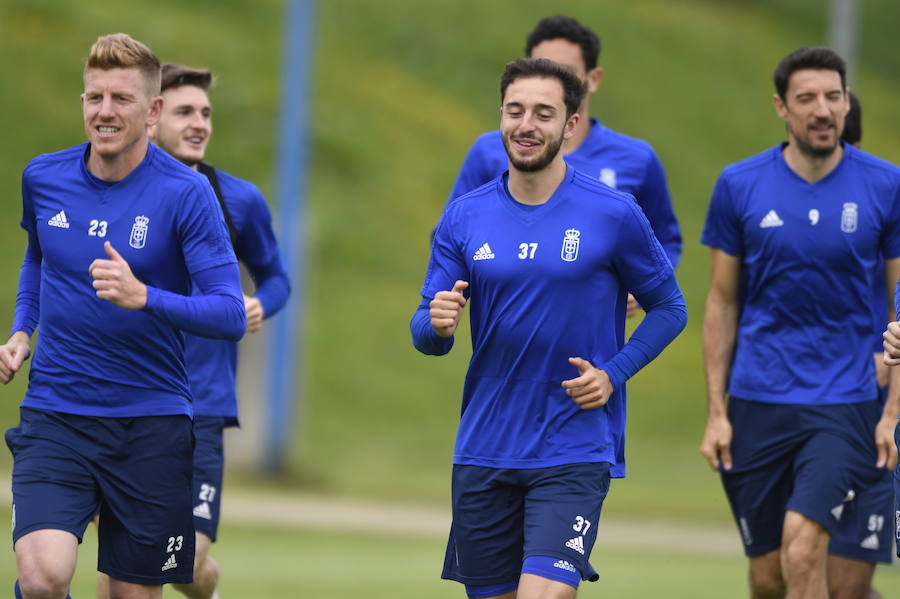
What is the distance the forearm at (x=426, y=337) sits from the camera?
615cm

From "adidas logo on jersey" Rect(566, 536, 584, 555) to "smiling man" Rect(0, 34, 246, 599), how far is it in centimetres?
154

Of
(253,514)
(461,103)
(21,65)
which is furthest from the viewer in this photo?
(461,103)

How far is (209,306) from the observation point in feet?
20.0

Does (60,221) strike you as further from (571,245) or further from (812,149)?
(812,149)

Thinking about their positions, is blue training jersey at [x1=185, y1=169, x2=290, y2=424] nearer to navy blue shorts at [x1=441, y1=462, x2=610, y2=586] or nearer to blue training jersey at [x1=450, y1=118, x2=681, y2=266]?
blue training jersey at [x1=450, y1=118, x2=681, y2=266]

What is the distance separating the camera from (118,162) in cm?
637

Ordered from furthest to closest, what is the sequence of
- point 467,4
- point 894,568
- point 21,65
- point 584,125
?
point 467,4
point 21,65
point 894,568
point 584,125

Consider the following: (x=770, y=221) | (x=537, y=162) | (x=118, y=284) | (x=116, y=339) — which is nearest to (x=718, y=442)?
(x=770, y=221)

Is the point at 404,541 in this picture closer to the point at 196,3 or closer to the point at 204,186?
the point at 204,186

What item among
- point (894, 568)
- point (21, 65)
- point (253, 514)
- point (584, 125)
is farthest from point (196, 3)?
point (584, 125)

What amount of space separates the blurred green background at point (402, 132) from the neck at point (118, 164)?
1346 cm

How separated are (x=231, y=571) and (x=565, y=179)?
7336mm

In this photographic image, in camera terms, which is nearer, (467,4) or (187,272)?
(187,272)

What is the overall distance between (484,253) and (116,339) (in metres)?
1.51
